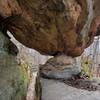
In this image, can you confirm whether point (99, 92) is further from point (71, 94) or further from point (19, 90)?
point (19, 90)

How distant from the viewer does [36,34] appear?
2.56 metres

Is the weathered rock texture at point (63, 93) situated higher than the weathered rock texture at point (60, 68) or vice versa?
the weathered rock texture at point (60, 68)

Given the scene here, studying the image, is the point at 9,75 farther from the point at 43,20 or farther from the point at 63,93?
the point at 63,93

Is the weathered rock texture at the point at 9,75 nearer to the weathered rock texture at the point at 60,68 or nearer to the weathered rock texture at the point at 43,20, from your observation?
the weathered rock texture at the point at 43,20

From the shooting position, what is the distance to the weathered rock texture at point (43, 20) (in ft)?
7.26

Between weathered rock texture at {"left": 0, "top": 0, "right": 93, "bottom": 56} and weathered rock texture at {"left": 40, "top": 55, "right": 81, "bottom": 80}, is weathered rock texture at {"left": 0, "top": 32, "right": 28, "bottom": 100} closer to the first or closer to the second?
weathered rock texture at {"left": 0, "top": 0, "right": 93, "bottom": 56}

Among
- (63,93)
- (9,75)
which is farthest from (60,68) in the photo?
(9,75)

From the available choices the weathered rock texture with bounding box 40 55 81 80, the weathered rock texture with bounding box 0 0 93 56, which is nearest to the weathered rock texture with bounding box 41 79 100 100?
the weathered rock texture with bounding box 40 55 81 80

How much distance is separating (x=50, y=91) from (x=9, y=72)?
34.8 inches

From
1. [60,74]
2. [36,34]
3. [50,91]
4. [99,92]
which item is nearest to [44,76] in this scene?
[60,74]

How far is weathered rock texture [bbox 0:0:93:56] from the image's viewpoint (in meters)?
2.21

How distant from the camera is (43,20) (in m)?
2.40

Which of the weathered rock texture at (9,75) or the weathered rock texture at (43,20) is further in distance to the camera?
the weathered rock texture at (43,20)

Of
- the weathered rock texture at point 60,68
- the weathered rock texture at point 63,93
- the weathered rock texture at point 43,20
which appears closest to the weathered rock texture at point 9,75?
the weathered rock texture at point 43,20
